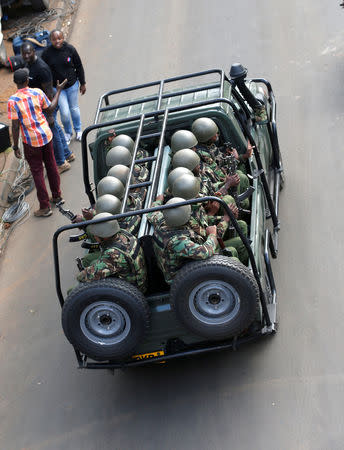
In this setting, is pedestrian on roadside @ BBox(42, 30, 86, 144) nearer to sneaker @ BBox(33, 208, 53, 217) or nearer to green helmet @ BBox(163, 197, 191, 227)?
sneaker @ BBox(33, 208, 53, 217)

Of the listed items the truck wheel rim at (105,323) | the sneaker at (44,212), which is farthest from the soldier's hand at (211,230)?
the sneaker at (44,212)

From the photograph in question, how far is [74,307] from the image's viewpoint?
5.69 metres

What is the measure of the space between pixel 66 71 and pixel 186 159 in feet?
13.9

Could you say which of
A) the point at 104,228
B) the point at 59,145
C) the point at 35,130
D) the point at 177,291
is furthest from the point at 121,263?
the point at 59,145

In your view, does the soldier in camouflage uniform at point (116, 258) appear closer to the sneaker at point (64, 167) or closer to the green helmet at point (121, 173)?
the green helmet at point (121, 173)

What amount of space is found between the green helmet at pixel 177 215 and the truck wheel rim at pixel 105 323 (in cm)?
84

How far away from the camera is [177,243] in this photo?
18.9 ft

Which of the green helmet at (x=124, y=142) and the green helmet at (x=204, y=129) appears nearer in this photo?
the green helmet at (x=204, y=129)

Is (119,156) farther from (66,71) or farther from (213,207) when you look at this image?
(66,71)

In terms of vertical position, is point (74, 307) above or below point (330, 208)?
above

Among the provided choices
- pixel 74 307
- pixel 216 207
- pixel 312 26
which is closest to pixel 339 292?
pixel 216 207

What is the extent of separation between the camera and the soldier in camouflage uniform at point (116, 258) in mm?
5855

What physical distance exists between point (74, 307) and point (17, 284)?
9.41 ft

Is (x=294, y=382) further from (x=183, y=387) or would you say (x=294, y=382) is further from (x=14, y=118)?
(x=14, y=118)
